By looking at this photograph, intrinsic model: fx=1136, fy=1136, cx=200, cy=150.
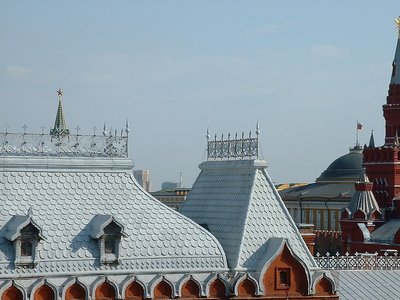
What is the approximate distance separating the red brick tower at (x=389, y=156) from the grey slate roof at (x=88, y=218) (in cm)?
5095

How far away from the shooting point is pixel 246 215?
94.5 ft

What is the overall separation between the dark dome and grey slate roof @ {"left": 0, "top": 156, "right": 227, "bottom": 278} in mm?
84052

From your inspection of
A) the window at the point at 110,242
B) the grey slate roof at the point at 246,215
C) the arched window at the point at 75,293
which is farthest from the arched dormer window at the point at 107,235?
the grey slate roof at the point at 246,215

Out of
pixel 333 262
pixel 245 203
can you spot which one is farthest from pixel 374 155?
pixel 245 203

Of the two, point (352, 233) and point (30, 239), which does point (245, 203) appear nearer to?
point (30, 239)

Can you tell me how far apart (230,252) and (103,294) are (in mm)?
3721

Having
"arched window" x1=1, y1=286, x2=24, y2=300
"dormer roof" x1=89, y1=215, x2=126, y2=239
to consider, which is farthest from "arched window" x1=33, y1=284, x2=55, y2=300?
"dormer roof" x1=89, y1=215, x2=126, y2=239

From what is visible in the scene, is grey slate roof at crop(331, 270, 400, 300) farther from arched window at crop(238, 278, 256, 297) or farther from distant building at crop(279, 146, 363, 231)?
distant building at crop(279, 146, 363, 231)

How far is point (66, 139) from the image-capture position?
28.0 metres

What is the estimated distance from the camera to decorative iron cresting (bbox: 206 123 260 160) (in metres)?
30.2

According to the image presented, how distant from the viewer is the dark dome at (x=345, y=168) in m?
112

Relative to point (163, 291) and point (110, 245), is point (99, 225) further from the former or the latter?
point (163, 291)

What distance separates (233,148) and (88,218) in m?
5.64

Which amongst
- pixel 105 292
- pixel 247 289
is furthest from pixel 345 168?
pixel 105 292
